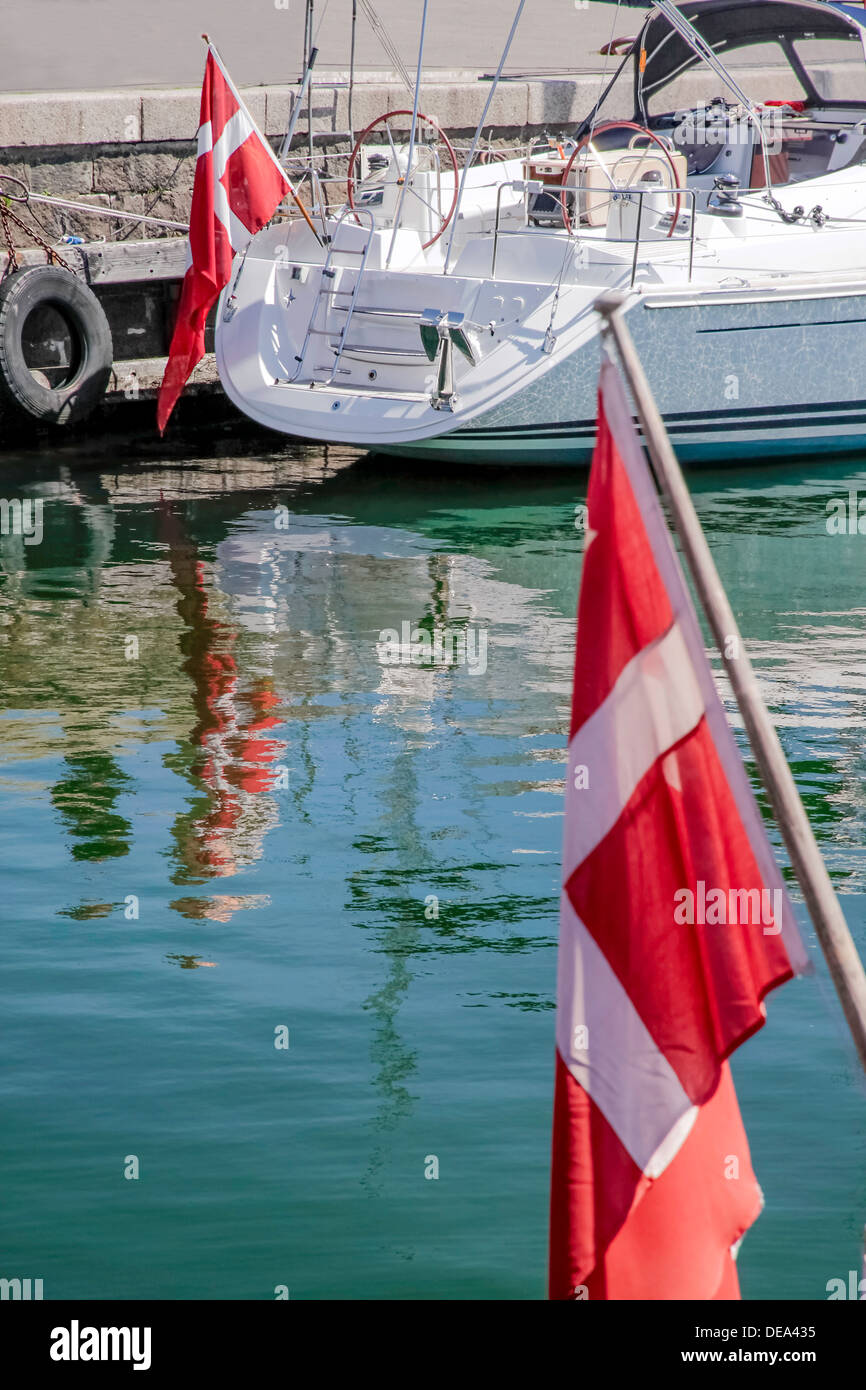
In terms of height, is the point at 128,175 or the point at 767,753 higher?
the point at 128,175

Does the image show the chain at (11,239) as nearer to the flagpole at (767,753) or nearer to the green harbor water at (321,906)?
the green harbor water at (321,906)

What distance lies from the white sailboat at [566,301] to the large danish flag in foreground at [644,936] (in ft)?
27.3

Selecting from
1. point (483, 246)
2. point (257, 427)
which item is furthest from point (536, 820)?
point (257, 427)

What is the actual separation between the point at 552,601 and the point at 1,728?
10.9 feet

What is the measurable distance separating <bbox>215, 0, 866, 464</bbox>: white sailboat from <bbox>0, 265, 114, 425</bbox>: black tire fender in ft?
4.37

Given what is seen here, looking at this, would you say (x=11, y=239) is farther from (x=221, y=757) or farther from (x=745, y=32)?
(x=221, y=757)

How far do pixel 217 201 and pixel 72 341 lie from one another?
2.48m

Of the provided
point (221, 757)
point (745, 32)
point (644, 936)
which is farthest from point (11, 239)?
point (644, 936)

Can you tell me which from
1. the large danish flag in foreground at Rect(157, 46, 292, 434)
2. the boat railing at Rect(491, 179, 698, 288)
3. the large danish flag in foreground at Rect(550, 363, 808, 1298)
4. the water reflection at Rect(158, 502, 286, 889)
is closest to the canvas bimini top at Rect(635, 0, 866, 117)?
the boat railing at Rect(491, 179, 698, 288)

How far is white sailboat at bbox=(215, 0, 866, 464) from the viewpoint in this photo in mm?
11102

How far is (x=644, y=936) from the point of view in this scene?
2861 mm
